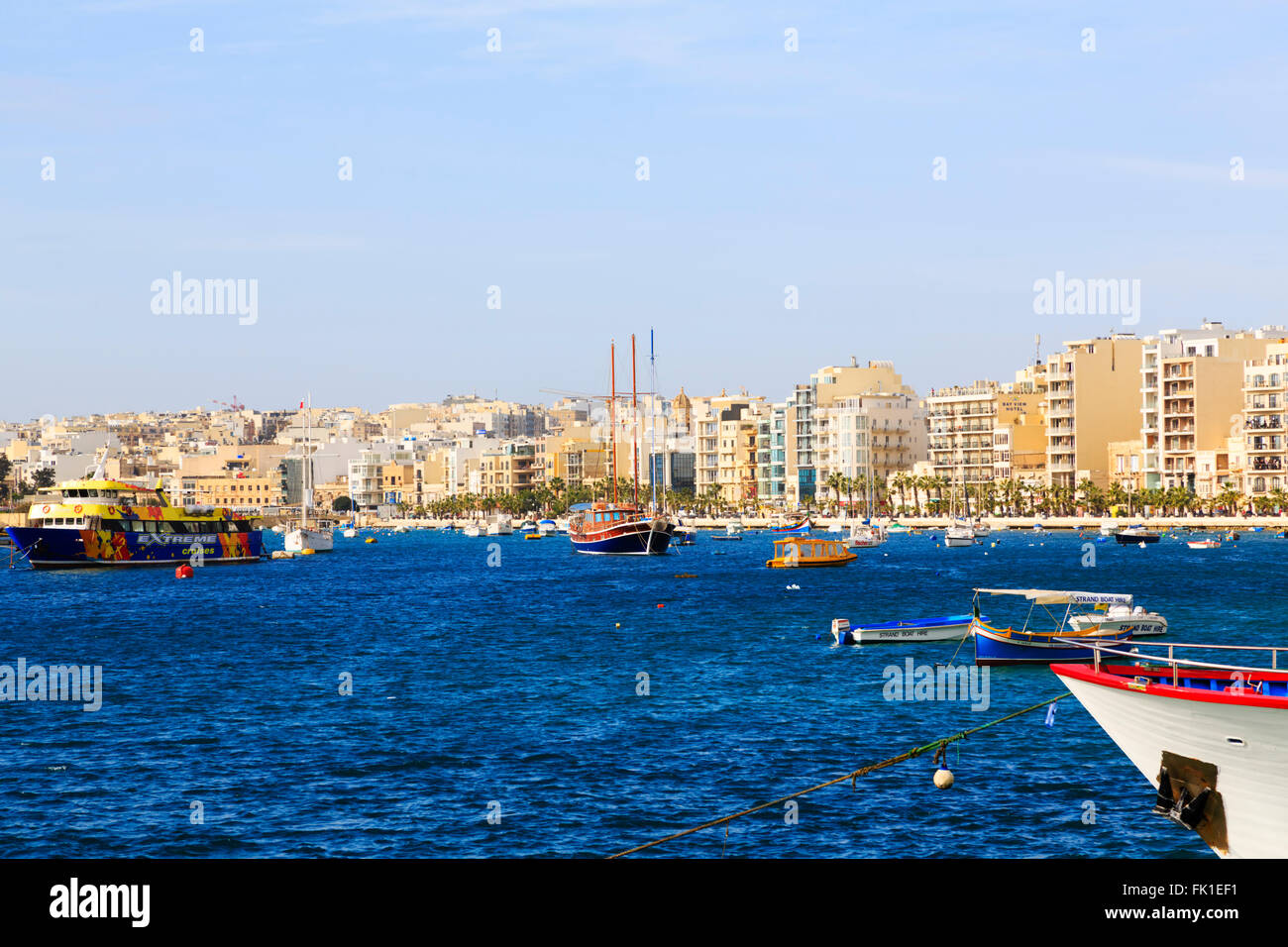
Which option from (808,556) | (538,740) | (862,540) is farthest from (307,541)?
(538,740)

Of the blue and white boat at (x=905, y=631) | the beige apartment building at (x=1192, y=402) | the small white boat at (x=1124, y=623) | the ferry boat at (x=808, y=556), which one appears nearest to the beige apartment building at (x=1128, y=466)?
the beige apartment building at (x=1192, y=402)

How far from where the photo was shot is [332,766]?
31.2m

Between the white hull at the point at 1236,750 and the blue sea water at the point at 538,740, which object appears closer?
the white hull at the point at 1236,750

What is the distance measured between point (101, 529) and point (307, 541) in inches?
2152

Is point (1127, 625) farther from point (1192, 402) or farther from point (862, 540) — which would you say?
point (1192, 402)

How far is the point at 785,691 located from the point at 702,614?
3063 cm

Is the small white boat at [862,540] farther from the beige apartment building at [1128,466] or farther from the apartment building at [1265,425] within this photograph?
the apartment building at [1265,425]

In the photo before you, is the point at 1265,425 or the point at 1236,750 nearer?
the point at 1236,750

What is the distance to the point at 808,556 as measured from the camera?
118 metres

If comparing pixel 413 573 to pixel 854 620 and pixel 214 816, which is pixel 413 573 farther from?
pixel 214 816

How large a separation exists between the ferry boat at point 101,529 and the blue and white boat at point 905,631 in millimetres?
79545

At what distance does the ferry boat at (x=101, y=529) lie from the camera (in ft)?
381
